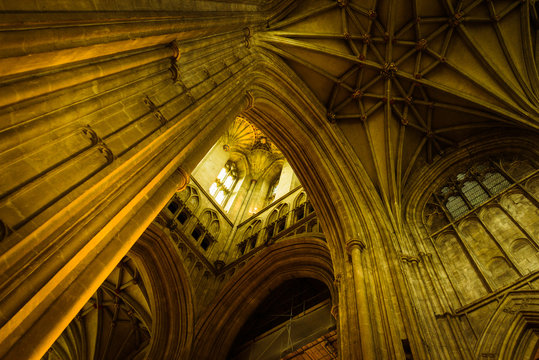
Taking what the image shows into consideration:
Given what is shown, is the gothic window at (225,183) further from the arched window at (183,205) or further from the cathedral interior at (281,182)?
the arched window at (183,205)

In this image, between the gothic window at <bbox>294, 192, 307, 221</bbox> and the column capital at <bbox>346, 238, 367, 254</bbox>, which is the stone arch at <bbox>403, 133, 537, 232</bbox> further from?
the gothic window at <bbox>294, 192, 307, 221</bbox>

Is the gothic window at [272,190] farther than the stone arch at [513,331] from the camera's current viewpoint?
Yes

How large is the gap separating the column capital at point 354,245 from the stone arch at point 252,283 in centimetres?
208

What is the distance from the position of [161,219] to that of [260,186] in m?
6.78

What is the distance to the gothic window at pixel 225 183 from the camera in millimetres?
14837

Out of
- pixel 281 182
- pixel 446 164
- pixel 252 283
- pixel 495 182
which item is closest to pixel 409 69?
pixel 446 164

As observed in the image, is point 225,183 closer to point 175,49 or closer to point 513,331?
point 175,49

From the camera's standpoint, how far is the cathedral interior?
2865 mm

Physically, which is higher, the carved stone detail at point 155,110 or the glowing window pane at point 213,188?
the glowing window pane at point 213,188

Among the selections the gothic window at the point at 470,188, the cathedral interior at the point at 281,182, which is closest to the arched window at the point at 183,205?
the cathedral interior at the point at 281,182

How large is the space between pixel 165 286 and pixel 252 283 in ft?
8.69

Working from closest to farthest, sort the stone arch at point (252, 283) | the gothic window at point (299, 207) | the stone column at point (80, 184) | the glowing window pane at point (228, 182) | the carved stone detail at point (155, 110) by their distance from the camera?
the stone column at point (80, 184) < the carved stone detail at point (155, 110) < the stone arch at point (252, 283) < the gothic window at point (299, 207) < the glowing window pane at point (228, 182)

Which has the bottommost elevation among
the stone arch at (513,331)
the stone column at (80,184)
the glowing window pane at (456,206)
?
the stone column at (80,184)

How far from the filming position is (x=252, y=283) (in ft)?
34.4
